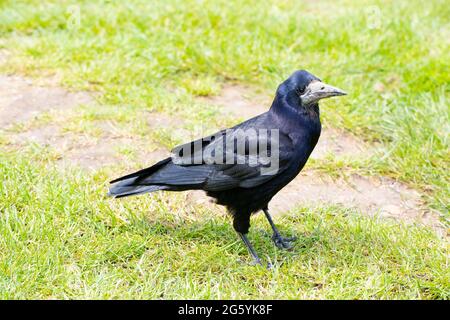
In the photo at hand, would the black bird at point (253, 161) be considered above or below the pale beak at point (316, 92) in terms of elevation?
below

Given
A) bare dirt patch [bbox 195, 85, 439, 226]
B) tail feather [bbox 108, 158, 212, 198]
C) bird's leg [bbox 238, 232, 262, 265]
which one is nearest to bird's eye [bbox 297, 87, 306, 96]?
tail feather [bbox 108, 158, 212, 198]

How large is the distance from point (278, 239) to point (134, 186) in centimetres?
95

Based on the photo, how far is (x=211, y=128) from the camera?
→ 554 centimetres

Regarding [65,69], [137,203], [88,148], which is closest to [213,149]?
[137,203]

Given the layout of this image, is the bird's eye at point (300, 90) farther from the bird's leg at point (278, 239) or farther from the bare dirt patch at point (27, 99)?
the bare dirt patch at point (27, 99)

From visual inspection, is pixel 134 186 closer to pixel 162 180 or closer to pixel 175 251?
pixel 162 180

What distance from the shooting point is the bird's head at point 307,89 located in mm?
3898

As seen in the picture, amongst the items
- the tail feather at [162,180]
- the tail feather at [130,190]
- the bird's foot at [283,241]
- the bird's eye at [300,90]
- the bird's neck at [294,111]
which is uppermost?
the bird's eye at [300,90]

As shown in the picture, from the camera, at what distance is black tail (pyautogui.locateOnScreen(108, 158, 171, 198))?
399 cm

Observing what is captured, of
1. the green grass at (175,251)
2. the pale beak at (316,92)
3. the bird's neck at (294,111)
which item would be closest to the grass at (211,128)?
the green grass at (175,251)

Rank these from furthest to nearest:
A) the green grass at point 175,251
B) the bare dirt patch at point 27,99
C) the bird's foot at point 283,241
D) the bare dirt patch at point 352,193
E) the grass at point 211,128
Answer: the bare dirt patch at point 27,99 → the bare dirt patch at point 352,193 → the bird's foot at point 283,241 → the grass at point 211,128 → the green grass at point 175,251

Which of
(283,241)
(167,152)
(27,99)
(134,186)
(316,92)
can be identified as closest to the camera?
(316,92)

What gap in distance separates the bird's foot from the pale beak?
2.88 ft

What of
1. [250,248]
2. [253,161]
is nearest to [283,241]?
[250,248]
